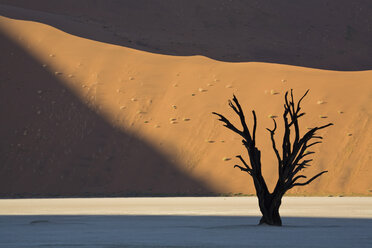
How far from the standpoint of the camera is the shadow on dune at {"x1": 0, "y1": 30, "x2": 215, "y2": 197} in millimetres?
48531

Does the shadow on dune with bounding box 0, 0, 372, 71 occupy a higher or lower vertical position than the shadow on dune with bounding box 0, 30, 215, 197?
lower

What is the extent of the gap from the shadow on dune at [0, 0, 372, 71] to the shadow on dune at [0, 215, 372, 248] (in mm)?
48241

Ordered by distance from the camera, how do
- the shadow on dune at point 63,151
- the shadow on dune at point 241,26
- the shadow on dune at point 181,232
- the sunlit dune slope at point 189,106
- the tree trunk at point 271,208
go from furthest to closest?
the shadow on dune at point 241,26 < the shadow on dune at point 63,151 < the sunlit dune slope at point 189,106 < the tree trunk at point 271,208 < the shadow on dune at point 181,232

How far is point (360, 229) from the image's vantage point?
18.9 meters

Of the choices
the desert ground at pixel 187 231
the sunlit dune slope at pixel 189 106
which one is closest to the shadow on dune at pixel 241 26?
the sunlit dune slope at pixel 189 106

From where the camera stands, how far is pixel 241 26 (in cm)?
8538

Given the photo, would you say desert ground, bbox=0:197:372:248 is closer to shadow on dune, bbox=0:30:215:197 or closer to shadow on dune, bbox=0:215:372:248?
shadow on dune, bbox=0:215:372:248

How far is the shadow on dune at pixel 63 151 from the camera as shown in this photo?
4853cm

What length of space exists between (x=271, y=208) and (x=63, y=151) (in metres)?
32.1

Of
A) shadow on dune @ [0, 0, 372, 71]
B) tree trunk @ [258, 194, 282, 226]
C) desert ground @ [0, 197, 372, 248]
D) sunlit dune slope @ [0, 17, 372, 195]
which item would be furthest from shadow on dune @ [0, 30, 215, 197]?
tree trunk @ [258, 194, 282, 226]

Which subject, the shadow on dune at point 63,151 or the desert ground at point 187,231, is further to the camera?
the shadow on dune at point 63,151

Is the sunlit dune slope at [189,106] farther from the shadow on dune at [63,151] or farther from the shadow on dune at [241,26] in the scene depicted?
the shadow on dune at [241,26]

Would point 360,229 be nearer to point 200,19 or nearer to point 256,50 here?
point 256,50

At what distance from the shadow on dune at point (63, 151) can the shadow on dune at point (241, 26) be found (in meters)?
16.0
